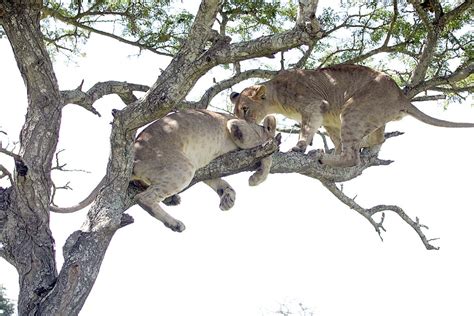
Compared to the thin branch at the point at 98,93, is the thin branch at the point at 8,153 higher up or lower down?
lower down

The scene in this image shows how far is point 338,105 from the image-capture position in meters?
9.48

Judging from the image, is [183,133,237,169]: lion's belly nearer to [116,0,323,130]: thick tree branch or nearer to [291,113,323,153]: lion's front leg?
[291,113,323,153]: lion's front leg

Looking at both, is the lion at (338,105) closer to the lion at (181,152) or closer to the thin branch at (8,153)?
Result: the lion at (181,152)

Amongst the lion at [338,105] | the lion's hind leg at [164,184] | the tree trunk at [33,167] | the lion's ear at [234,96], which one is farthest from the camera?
the lion's ear at [234,96]

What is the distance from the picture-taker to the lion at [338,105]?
8.89 meters

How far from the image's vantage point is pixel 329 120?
9539 mm

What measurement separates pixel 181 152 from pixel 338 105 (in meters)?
2.60

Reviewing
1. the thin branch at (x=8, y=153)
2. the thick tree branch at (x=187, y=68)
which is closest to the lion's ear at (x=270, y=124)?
the thick tree branch at (x=187, y=68)

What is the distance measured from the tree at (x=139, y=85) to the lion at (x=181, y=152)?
0.21 metres

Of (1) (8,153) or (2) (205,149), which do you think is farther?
(2) (205,149)

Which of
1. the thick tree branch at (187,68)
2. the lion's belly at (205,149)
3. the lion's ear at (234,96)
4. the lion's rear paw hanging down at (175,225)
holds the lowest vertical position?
the lion's rear paw hanging down at (175,225)

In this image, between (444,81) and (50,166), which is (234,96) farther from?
(50,166)

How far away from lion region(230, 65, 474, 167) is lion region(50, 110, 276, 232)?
77 cm

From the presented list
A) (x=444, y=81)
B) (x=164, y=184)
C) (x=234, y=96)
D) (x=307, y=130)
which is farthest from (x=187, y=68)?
(x=444, y=81)
